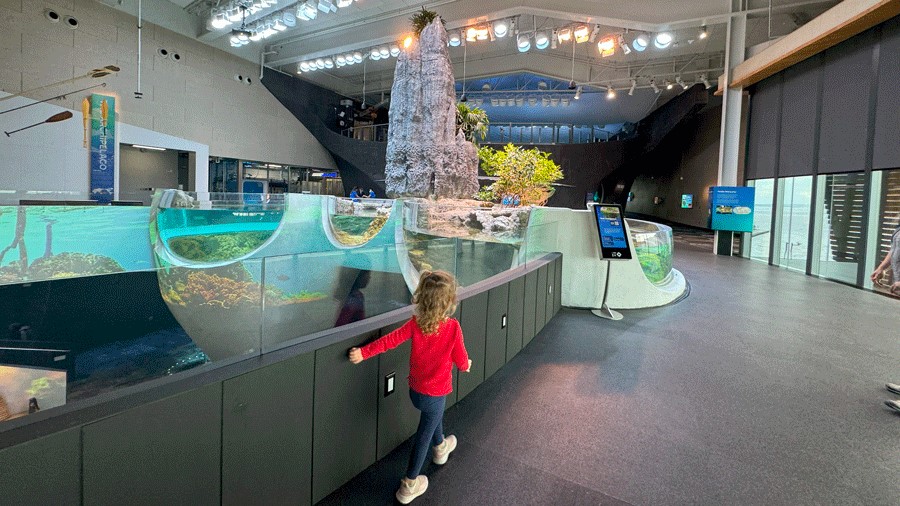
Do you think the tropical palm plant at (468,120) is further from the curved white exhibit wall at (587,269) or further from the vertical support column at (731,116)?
the curved white exhibit wall at (587,269)

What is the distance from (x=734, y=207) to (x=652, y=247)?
7200mm

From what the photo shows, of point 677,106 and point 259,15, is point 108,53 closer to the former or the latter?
point 259,15

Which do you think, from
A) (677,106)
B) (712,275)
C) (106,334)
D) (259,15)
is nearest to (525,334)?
(106,334)

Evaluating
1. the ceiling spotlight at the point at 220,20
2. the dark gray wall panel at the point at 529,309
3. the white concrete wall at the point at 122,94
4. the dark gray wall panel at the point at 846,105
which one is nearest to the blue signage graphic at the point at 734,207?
the dark gray wall panel at the point at 846,105

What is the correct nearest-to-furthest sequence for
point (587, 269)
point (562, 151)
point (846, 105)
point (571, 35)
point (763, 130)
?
point (587, 269) < point (846, 105) < point (763, 130) < point (571, 35) < point (562, 151)

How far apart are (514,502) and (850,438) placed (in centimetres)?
238

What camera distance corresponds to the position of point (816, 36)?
920 cm

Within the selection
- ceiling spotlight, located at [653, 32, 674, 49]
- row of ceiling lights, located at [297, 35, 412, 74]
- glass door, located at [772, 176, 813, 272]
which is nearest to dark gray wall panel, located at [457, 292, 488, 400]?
glass door, located at [772, 176, 813, 272]

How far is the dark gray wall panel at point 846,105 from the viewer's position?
856 centimetres

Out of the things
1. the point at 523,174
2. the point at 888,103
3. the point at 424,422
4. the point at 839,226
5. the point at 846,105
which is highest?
the point at 846,105

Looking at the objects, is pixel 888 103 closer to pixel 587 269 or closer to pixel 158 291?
pixel 587 269

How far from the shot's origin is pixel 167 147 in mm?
14609

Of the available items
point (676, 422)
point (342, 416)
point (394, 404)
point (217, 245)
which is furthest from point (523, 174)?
point (342, 416)

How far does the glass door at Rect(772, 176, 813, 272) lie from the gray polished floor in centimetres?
591
